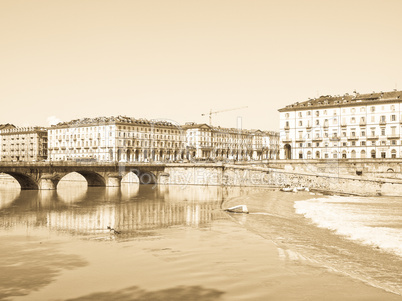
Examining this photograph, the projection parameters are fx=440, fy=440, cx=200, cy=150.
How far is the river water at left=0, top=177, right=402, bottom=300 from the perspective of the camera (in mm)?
14195

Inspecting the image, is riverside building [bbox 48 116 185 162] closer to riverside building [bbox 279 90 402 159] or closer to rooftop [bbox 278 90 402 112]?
riverside building [bbox 279 90 402 159]

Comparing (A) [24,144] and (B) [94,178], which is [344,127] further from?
(A) [24,144]

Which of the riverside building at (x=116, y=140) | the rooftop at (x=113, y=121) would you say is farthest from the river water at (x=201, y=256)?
the rooftop at (x=113, y=121)

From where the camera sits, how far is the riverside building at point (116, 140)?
129125mm

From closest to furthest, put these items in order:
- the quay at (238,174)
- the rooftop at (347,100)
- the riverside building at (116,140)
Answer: the quay at (238,174), the rooftop at (347,100), the riverside building at (116,140)

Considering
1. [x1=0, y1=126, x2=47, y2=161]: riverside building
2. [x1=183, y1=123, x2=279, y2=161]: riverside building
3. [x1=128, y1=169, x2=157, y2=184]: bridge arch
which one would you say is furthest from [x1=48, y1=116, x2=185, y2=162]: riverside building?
[x1=128, y1=169, x2=157, y2=184]: bridge arch

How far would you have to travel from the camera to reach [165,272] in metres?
16.2

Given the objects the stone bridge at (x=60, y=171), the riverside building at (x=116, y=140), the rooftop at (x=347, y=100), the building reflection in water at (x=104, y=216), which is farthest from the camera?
the riverside building at (x=116, y=140)

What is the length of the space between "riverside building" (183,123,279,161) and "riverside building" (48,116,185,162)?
5419mm

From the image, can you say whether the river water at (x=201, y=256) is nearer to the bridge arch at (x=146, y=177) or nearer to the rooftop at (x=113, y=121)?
the bridge arch at (x=146, y=177)

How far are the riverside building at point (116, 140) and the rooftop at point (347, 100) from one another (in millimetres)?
47673

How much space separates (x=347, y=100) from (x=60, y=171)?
5875 cm

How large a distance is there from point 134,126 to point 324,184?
266 feet

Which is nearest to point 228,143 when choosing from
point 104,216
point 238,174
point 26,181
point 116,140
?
point 116,140
